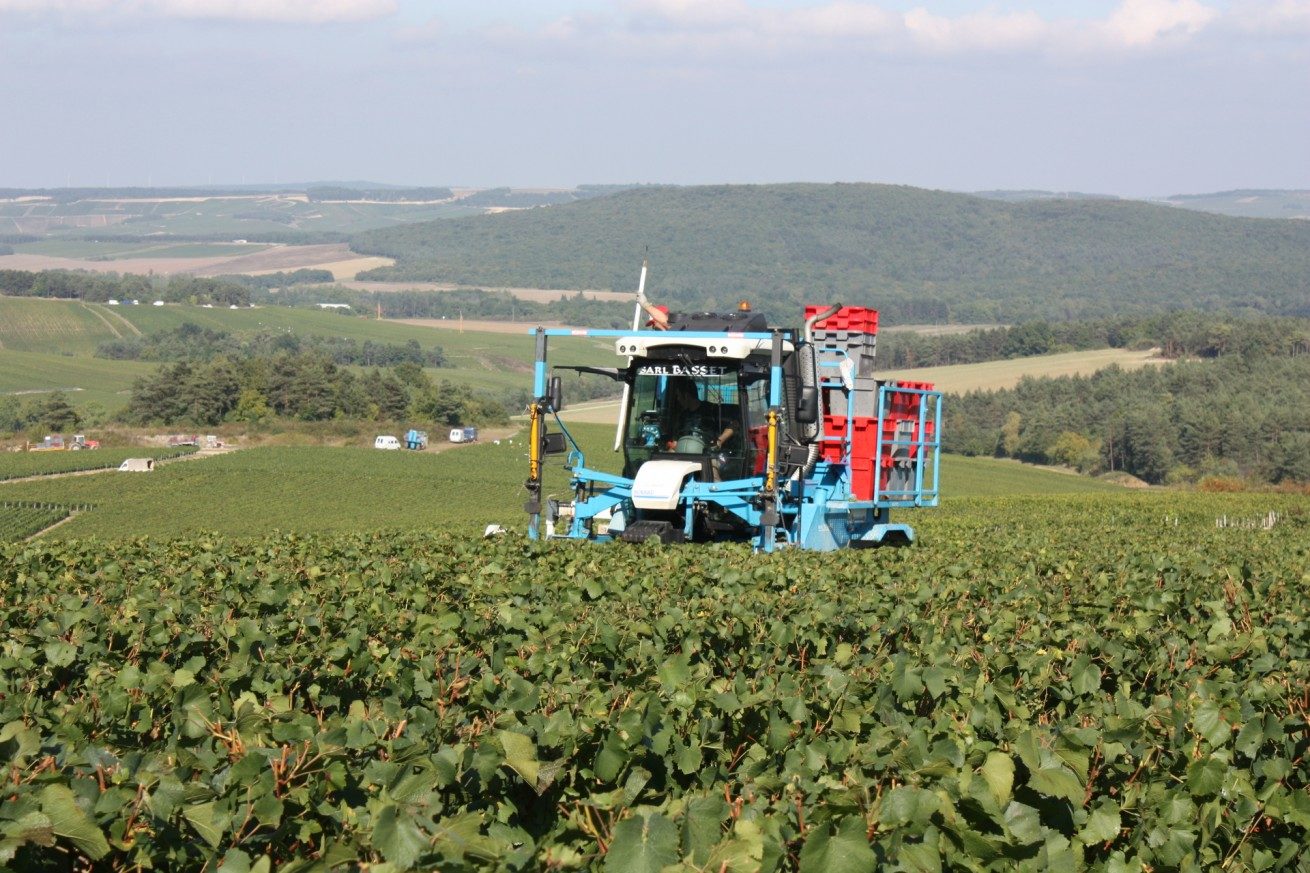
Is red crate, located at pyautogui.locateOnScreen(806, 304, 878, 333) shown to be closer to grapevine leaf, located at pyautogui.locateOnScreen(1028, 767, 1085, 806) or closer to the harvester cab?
the harvester cab

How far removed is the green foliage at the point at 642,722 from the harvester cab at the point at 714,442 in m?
4.11

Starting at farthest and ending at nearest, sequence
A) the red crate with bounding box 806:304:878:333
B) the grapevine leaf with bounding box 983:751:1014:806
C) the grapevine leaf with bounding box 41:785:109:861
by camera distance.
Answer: the red crate with bounding box 806:304:878:333, the grapevine leaf with bounding box 983:751:1014:806, the grapevine leaf with bounding box 41:785:109:861

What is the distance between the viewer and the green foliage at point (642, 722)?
13.2ft

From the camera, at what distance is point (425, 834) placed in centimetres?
380

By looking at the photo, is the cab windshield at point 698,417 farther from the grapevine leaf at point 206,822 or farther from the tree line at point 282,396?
the tree line at point 282,396

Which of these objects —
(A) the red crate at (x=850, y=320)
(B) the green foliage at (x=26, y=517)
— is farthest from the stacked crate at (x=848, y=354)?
(B) the green foliage at (x=26, y=517)

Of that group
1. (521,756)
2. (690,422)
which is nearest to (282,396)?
(690,422)

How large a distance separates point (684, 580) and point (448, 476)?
169 ft

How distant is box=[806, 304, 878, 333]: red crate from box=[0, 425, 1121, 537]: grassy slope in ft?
55.5

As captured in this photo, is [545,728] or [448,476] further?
[448,476]

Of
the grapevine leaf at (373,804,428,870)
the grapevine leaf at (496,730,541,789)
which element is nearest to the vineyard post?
the grapevine leaf at (496,730,541,789)

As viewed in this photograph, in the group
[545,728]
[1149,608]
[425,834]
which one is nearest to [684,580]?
[1149,608]

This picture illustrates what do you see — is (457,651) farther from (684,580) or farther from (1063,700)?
(684,580)

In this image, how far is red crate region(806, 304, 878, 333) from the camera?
59.5ft
